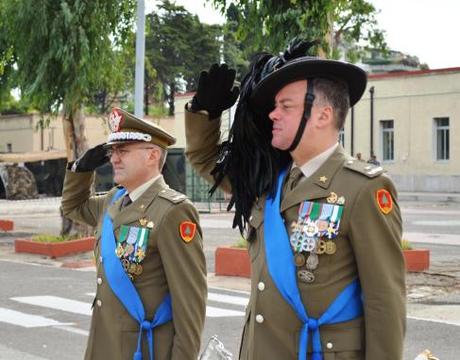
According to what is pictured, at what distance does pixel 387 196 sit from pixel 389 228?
11 centimetres

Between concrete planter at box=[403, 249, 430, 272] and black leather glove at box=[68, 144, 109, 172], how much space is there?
900cm

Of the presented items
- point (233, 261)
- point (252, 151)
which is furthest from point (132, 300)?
point (233, 261)

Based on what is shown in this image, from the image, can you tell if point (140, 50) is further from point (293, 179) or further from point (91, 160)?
point (293, 179)

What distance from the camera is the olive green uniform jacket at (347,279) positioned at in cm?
294

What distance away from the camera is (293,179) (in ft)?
10.6

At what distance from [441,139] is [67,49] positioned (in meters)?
27.0

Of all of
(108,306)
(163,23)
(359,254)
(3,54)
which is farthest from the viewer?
(163,23)

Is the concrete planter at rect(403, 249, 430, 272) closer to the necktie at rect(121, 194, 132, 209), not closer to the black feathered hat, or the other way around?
the necktie at rect(121, 194, 132, 209)

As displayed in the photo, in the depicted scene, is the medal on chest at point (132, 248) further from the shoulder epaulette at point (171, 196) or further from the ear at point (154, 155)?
the ear at point (154, 155)

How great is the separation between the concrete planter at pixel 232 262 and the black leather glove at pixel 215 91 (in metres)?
9.69

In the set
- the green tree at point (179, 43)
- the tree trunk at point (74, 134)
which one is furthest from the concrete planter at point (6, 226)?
the green tree at point (179, 43)

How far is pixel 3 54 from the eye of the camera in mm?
19344

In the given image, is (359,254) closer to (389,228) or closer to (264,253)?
(389,228)

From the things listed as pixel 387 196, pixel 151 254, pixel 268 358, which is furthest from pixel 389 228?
pixel 151 254
